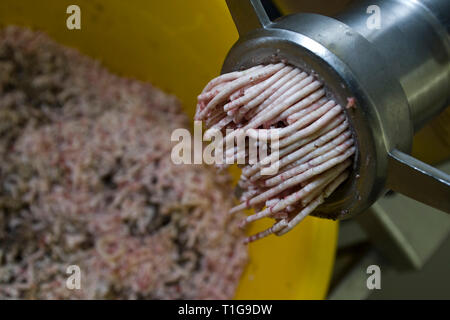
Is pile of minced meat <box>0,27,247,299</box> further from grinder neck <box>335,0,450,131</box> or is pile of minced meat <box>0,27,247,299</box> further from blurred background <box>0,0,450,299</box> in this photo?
grinder neck <box>335,0,450,131</box>

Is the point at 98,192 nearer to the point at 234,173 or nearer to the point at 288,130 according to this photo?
the point at 234,173

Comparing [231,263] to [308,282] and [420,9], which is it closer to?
[308,282]

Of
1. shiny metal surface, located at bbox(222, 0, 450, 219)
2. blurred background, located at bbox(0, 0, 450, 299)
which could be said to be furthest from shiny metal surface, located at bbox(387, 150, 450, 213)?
blurred background, located at bbox(0, 0, 450, 299)

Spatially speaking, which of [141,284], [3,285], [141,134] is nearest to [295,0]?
[141,134]

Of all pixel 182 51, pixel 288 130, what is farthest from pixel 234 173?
pixel 288 130
